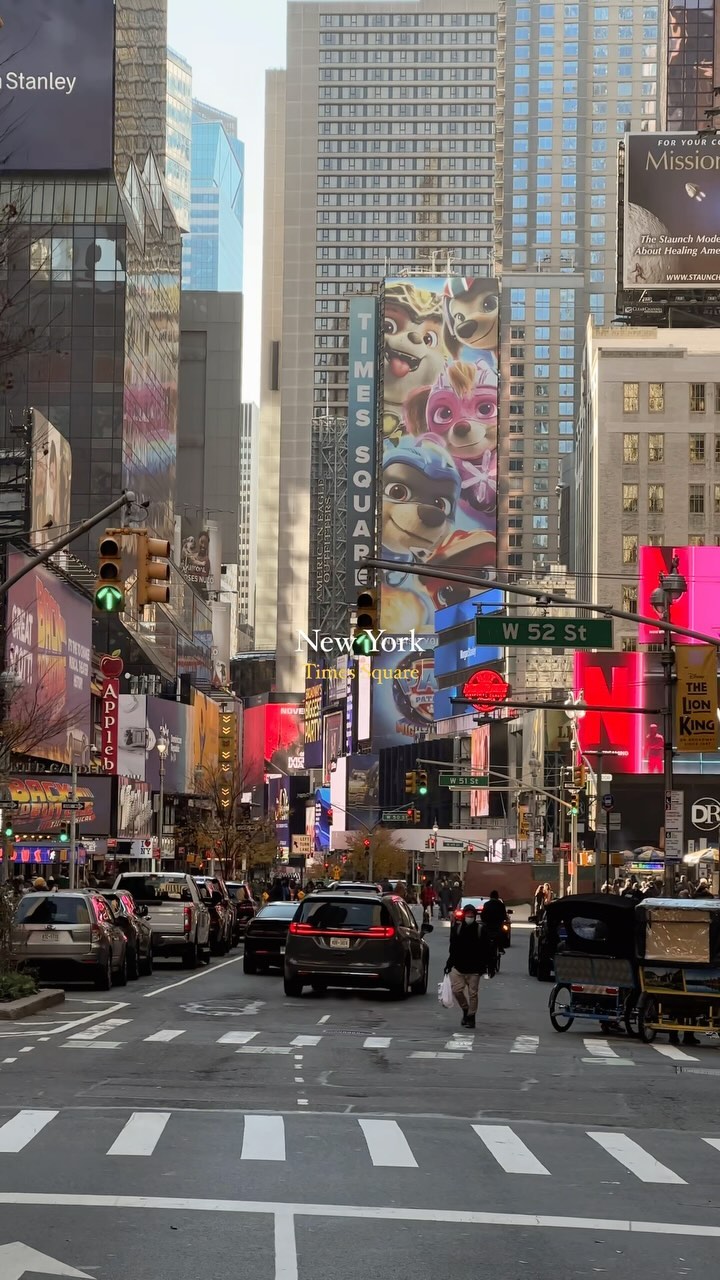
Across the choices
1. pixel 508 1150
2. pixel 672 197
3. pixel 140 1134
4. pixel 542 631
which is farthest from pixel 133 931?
pixel 672 197

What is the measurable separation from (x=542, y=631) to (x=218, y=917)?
18.0 meters

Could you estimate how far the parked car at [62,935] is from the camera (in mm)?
29422

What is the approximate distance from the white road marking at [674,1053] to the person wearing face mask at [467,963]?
2.45 meters

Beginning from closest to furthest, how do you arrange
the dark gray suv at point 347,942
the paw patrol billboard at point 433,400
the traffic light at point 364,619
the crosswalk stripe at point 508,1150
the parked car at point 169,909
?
the crosswalk stripe at point 508,1150
the traffic light at point 364,619
the dark gray suv at point 347,942
the parked car at point 169,909
the paw patrol billboard at point 433,400

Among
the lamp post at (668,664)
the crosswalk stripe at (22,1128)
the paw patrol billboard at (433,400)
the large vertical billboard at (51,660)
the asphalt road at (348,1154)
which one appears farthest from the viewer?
the paw patrol billboard at (433,400)

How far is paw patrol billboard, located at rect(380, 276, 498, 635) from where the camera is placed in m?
197

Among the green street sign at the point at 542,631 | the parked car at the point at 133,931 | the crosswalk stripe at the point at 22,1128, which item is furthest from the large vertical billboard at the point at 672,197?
the crosswalk stripe at the point at 22,1128

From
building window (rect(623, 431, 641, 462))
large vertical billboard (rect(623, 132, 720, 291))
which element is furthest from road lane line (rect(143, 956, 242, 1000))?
building window (rect(623, 431, 641, 462))

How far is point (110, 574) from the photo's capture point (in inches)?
875

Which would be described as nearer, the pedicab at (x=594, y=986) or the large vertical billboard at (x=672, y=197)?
the pedicab at (x=594, y=986)

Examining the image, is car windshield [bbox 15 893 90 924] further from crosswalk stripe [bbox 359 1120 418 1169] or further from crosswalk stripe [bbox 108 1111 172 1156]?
crosswalk stripe [bbox 359 1120 418 1169]

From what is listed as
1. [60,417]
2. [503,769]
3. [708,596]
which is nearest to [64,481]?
[60,417]

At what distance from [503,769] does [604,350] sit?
→ 115 feet

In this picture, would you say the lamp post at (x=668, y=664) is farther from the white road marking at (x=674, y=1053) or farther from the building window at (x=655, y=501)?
the building window at (x=655, y=501)
